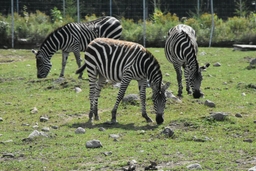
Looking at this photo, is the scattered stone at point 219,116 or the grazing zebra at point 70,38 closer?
the scattered stone at point 219,116

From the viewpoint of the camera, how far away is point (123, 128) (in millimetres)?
12367

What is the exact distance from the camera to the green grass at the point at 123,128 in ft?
31.6

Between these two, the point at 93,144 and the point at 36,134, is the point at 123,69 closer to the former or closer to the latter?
the point at 36,134

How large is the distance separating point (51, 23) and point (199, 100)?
58.2 ft

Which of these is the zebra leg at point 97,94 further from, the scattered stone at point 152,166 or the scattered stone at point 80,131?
the scattered stone at point 152,166

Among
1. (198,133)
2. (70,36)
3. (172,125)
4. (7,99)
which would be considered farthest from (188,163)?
(70,36)

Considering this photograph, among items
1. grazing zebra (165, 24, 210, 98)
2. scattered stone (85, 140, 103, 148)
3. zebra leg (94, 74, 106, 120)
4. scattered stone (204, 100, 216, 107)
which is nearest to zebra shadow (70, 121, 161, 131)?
zebra leg (94, 74, 106, 120)

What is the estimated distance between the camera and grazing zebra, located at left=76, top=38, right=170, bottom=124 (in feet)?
42.0

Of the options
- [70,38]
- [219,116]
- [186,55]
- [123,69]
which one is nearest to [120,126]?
[123,69]

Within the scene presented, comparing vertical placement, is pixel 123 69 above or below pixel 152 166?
above

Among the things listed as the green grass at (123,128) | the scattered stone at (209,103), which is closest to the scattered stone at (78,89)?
the green grass at (123,128)

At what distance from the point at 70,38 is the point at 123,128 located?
7.38 m

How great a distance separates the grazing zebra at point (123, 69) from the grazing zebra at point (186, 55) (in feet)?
8.41

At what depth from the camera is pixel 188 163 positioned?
9406mm
